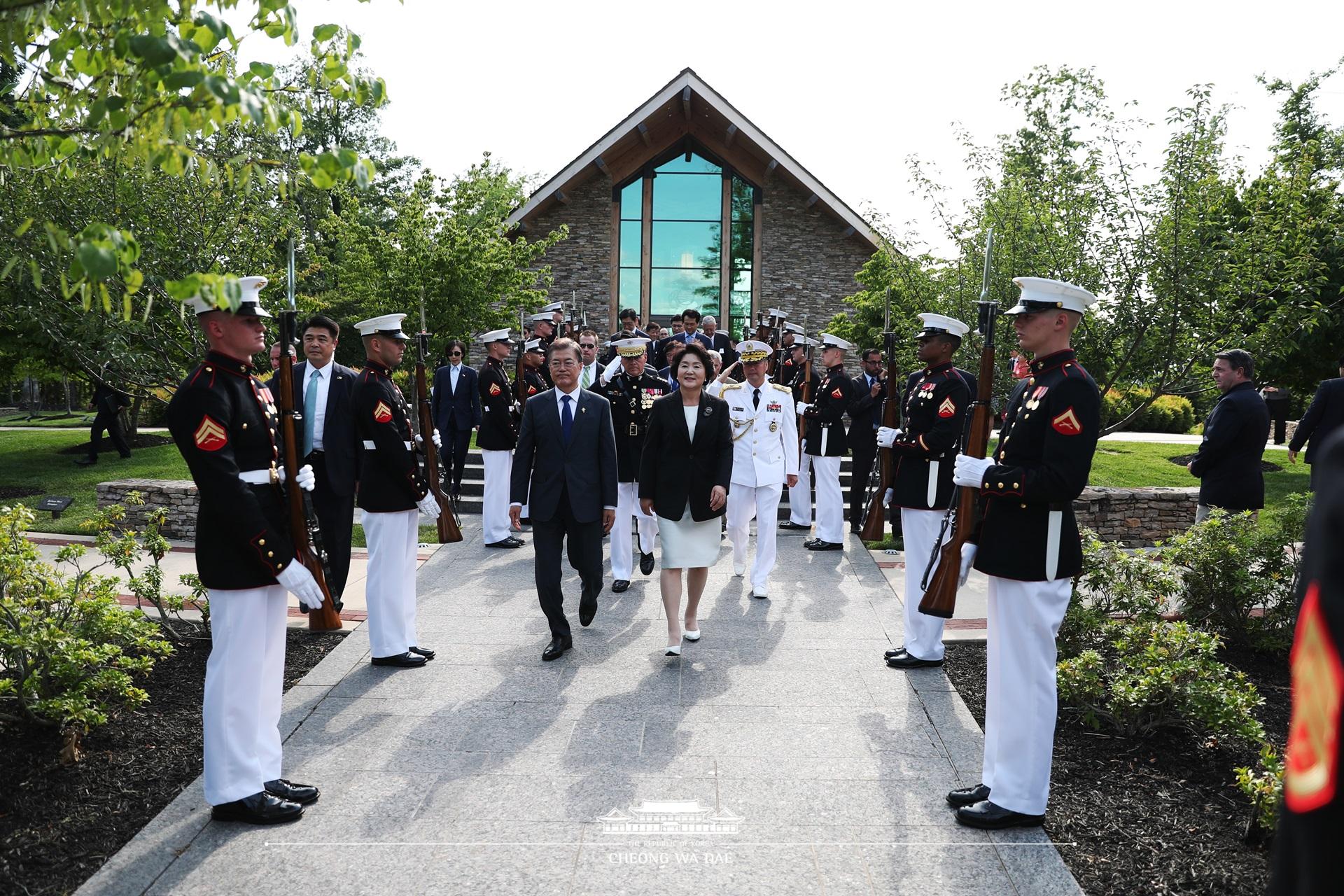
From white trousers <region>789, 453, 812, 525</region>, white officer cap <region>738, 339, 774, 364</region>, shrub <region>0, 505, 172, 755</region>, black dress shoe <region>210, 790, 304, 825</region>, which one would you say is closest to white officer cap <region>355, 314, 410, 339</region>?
shrub <region>0, 505, 172, 755</region>

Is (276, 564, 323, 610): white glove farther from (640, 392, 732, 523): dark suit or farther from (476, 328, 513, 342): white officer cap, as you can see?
(476, 328, 513, 342): white officer cap

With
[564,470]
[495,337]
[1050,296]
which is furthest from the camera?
[495,337]

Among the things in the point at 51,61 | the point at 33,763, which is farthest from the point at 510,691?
the point at 51,61

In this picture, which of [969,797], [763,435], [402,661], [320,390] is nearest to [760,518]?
[763,435]

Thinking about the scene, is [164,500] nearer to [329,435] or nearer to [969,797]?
[329,435]

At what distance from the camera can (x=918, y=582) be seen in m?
6.39

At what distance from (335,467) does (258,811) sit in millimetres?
3652

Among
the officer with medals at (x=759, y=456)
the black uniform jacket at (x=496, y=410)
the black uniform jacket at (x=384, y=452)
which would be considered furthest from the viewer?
the black uniform jacket at (x=496, y=410)

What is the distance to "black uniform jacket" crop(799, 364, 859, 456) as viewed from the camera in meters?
11.0

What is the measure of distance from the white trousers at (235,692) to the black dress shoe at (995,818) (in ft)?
10.1

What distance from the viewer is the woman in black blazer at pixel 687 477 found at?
657cm

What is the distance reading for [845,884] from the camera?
12.0 feet

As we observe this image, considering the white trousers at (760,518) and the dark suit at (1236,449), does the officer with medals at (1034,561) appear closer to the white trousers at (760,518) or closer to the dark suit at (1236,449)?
the white trousers at (760,518)

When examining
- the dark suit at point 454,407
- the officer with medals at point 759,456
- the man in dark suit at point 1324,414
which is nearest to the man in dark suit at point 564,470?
the officer with medals at point 759,456
